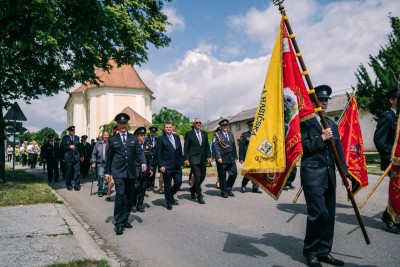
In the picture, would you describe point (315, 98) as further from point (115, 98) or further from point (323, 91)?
point (115, 98)

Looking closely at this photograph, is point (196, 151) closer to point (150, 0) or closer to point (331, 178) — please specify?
point (331, 178)

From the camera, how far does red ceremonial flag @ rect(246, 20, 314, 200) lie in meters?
4.20

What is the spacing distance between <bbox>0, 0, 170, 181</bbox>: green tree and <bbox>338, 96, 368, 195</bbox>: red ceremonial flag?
9803 mm

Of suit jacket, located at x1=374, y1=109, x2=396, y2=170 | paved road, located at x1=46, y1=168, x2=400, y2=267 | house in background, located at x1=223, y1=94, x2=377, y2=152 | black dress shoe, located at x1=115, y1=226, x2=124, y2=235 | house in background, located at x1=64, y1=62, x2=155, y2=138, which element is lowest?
paved road, located at x1=46, y1=168, x2=400, y2=267

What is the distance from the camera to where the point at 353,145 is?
24.3ft

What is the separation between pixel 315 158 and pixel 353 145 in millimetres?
3562

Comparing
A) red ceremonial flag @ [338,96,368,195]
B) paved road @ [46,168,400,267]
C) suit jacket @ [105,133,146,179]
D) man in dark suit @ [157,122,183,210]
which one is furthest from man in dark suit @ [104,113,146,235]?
red ceremonial flag @ [338,96,368,195]

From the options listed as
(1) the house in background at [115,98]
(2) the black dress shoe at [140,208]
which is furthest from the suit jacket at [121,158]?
(1) the house in background at [115,98]

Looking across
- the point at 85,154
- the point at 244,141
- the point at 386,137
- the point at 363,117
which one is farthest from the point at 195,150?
the point at 363,117

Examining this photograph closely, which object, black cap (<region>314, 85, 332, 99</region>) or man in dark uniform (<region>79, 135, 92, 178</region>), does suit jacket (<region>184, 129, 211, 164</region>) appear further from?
man in dark uniform (<region>79, 135, 92, 178</region>)

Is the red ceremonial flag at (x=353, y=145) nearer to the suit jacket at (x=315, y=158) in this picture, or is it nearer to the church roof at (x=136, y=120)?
the suit jacket at (x=315, y=158)

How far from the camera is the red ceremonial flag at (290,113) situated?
4.20m

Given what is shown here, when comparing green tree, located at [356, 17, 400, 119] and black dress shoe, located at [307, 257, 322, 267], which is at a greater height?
green tree, located at [356, 17, 400, 119]

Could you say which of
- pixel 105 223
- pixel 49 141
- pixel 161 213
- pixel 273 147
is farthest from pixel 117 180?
pixel 49 141
